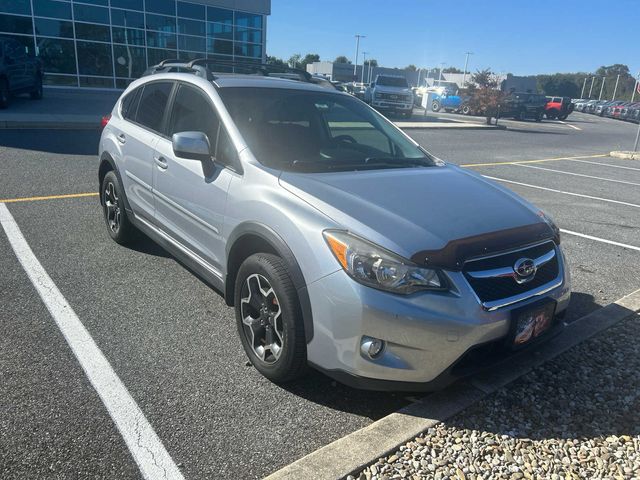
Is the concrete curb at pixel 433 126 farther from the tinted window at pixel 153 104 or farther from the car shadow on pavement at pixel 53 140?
the tinted window at pixel 153 104

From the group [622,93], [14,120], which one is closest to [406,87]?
[14,120]

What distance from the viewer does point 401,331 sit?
8.14 ft

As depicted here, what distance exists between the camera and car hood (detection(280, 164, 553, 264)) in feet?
8.59

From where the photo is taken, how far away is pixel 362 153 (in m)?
3.89

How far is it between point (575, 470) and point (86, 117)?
15.1 meters

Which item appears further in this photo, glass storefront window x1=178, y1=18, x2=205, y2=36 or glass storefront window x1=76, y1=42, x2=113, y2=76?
glass storefront window x1=178, y1=18, x2=205, y2=36

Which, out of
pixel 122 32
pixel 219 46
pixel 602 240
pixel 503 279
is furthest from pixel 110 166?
pixel 219 46

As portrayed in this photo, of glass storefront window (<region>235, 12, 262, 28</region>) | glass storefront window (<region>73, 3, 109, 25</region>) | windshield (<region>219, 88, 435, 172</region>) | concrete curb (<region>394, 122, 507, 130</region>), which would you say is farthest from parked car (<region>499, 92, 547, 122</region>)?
windshield (<region>219, 88, 435, 172</region>)

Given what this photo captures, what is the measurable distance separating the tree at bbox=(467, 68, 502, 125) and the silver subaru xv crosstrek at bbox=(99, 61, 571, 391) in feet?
86.0

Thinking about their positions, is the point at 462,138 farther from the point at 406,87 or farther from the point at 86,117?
the point at 86,117

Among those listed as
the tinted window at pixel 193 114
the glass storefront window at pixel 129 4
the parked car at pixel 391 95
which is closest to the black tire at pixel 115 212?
the tinted window at pixel 193 114

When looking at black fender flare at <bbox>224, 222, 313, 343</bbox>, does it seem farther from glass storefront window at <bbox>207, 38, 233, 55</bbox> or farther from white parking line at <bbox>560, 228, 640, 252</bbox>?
glass storefront window at <bbox>207, 38, 233, 55</bbox>

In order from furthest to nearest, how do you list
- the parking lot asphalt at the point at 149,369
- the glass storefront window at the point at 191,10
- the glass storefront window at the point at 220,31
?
the glass storefront window at the point at 220,31
the glass storefront window at the point at 191,10
the parking lot asphalt at the point at 149,369

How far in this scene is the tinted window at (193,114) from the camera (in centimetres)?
363
